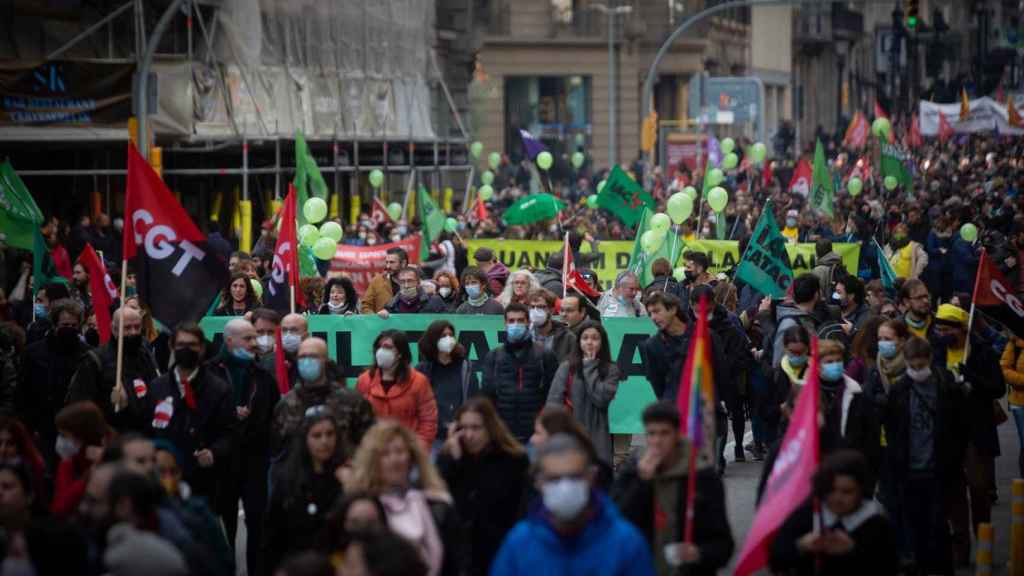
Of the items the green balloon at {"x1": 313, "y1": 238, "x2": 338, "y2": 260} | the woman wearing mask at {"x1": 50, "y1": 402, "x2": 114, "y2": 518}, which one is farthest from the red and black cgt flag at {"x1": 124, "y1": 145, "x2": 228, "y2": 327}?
the green balloon at {"x1": 313, "y1": 238, "x2": 338, "y2": 260}

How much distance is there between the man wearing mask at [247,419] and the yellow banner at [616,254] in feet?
32.6

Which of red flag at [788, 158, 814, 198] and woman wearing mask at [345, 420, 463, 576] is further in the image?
red flag at [788, 158, 814, 198]

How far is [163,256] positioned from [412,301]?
3968 millimetres

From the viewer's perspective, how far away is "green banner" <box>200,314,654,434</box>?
13.6 metres

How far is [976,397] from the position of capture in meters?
11.5

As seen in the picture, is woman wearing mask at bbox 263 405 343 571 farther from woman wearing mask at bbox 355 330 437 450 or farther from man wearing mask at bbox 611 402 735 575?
woman wearing mask at bbox 355 330 437 450

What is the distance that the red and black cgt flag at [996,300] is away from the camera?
39.8 feet

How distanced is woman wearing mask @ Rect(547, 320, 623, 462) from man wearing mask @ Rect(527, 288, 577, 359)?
775 millimetres

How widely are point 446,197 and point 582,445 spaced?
3088cm

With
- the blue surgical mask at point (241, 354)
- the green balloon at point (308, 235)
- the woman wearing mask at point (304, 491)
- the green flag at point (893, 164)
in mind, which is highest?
the green flag at point (893, 164)

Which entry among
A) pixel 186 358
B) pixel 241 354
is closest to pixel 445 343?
pixel 241 354

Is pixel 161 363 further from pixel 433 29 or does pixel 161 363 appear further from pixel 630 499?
pixel 433 29

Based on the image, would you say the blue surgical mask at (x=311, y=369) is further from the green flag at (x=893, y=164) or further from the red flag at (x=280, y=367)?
the green flag at (x=893, y=164)

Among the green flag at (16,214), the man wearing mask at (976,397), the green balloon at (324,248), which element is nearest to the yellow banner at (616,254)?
the green balloon at (324,248)
